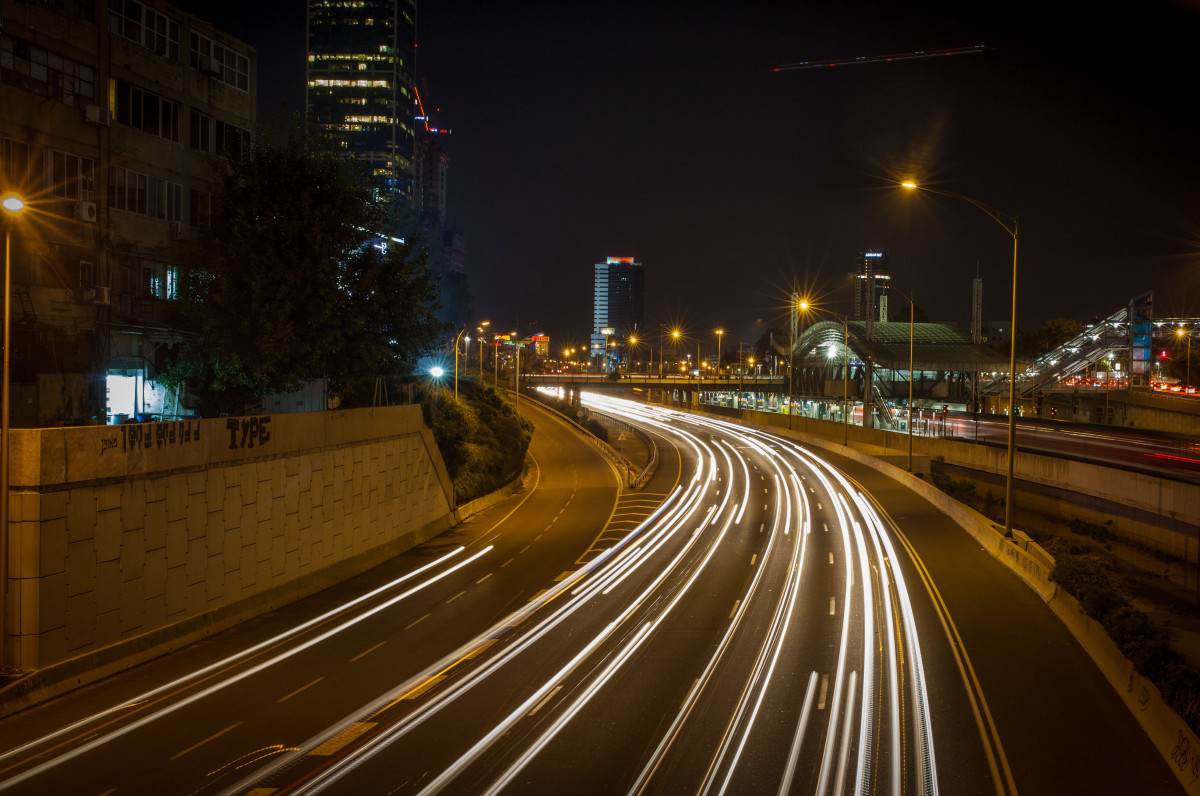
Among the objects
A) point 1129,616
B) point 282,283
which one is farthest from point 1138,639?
point 282,283

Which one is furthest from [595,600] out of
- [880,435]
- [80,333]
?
[880,435]

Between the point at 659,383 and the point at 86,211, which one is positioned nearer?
the point at 86,211

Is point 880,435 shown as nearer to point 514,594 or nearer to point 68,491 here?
point 514,594

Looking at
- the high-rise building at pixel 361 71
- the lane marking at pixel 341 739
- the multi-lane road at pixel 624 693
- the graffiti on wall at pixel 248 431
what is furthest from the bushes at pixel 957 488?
the high-rise building at pixel 361 71

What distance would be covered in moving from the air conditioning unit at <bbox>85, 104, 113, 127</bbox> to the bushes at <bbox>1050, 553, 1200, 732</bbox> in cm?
3098

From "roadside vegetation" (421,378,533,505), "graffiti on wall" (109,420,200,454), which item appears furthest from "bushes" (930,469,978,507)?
"graffiti on wall" (109,420,200,454)

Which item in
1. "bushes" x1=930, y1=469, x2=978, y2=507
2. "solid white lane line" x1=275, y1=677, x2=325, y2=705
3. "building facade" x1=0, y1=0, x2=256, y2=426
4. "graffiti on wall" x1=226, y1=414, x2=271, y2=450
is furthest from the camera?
"bushes" x1=930, y1=469, x2=978, y2=507

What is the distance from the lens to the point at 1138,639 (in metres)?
15.1

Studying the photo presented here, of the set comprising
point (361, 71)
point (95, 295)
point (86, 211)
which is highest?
point (361, 71)

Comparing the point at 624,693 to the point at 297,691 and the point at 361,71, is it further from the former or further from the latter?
the point at 361,71

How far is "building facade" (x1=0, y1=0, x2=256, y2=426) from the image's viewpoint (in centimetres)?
2430

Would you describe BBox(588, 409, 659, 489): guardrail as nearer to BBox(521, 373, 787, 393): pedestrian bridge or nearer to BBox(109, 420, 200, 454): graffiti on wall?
BBox(521, 373, 787, 393): pedestrian bridge

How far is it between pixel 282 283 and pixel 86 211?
614 cm

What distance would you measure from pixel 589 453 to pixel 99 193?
40058 millimetres
